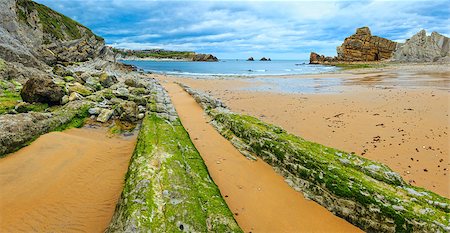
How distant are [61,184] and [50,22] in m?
75.1

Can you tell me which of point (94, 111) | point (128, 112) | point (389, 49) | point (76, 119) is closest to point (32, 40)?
point (94, 111)

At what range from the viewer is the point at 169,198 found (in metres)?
5.16

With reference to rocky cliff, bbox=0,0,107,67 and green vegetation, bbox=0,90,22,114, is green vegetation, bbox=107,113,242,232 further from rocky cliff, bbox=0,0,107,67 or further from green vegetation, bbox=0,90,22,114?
rocky cliff, bbox=0,0,107,67

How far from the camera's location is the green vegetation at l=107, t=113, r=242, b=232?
459 centimetres

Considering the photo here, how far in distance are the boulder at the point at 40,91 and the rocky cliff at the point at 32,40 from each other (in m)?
8.89

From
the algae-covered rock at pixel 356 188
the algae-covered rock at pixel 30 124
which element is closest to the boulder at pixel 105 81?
the algae-covered rock at pixel 30 124

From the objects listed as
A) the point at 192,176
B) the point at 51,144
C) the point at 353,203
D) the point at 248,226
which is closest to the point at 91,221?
the point at 192,176

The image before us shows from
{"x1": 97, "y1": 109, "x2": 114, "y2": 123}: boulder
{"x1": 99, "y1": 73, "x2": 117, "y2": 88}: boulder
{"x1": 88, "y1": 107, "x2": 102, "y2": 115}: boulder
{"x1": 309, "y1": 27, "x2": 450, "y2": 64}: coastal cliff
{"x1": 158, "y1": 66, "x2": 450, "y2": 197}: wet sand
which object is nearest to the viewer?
Answer: {"x1": 158, "y1": 66, "x2": 450, "y2": 197}: wet sand

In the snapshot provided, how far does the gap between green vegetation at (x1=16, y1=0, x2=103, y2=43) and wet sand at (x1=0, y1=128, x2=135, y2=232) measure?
3680cm

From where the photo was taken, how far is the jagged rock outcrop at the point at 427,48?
89.8 m

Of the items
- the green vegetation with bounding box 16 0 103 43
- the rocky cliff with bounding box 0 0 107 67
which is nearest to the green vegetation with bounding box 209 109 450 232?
the rocky cliff with bounding box 0 0 107 67

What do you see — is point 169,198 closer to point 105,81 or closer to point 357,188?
point 357,188

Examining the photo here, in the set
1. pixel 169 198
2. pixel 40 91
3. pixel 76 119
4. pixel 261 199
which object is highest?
pixel 40 91

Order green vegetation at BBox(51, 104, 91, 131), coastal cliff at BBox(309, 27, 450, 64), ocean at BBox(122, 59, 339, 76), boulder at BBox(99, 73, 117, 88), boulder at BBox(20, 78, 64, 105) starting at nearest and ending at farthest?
green vegetation at BBox(51, 104, 91, 131)
boulder at BBox(20, 78, 64, 105)
boulder at BBox(99, 73, 117, 88)
ocean at BBox(122, 59, 339, 76)
coastal cliff at BBox(309, 27, 450, 64)
